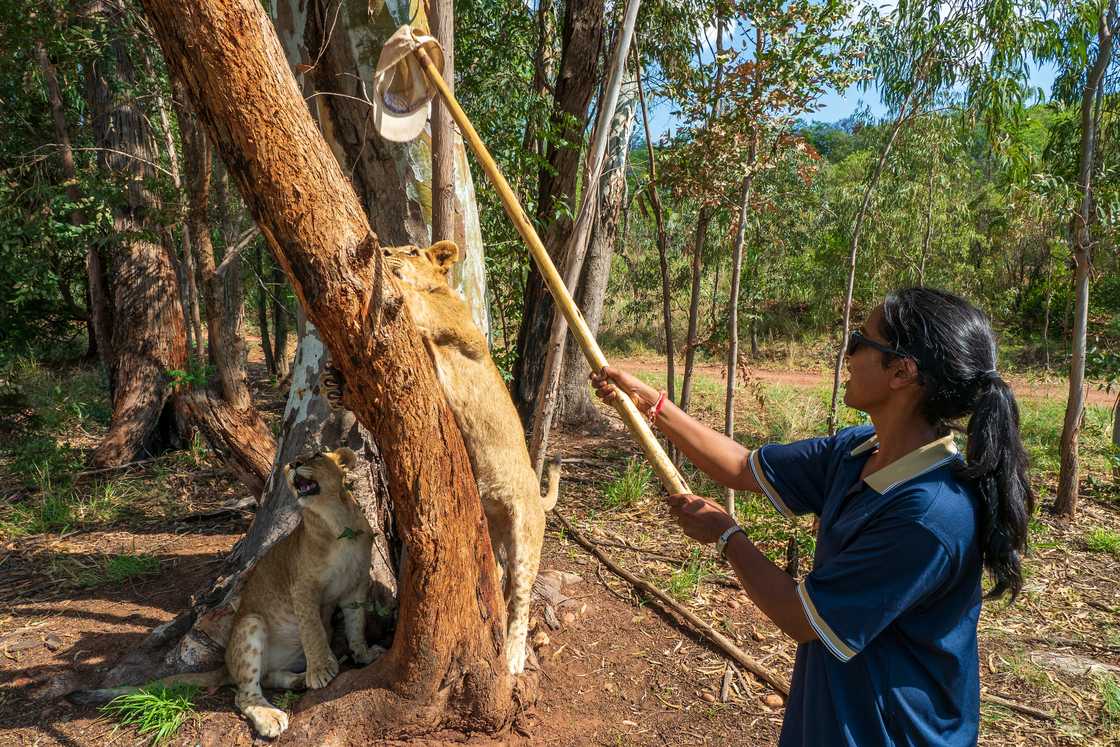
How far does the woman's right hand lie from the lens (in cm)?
270

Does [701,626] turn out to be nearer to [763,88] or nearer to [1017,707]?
[1017,707]

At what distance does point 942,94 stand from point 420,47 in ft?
26.2

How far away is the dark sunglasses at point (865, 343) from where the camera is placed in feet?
6.65

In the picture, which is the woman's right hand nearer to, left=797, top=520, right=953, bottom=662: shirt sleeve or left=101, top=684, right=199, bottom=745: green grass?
left=797, top=520, right=953, bottom=662: shirt sleeve

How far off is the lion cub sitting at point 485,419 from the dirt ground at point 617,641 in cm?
69

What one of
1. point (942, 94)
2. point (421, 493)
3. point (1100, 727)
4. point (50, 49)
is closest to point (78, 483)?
point (50, 49)

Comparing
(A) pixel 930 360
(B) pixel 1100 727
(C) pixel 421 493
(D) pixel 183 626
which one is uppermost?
(A) pixel 930 360

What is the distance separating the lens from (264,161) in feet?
7.38

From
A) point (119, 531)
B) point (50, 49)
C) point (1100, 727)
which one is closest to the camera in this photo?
point (1100, 727)

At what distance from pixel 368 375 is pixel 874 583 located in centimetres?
189

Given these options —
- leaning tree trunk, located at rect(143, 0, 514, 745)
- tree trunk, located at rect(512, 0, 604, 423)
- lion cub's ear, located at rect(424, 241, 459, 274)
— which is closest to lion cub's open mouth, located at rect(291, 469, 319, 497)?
leaning tree trunk, located at rect(143, 0, 514, 745)

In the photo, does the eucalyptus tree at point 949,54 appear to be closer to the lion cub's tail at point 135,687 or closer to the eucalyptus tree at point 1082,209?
the eucalyptus tree at point 1082,209

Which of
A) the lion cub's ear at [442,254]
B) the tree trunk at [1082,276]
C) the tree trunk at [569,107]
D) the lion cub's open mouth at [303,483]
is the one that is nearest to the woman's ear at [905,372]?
the lion cub's ear at [442,254]

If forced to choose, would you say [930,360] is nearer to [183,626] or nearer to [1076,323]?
[183,626]
